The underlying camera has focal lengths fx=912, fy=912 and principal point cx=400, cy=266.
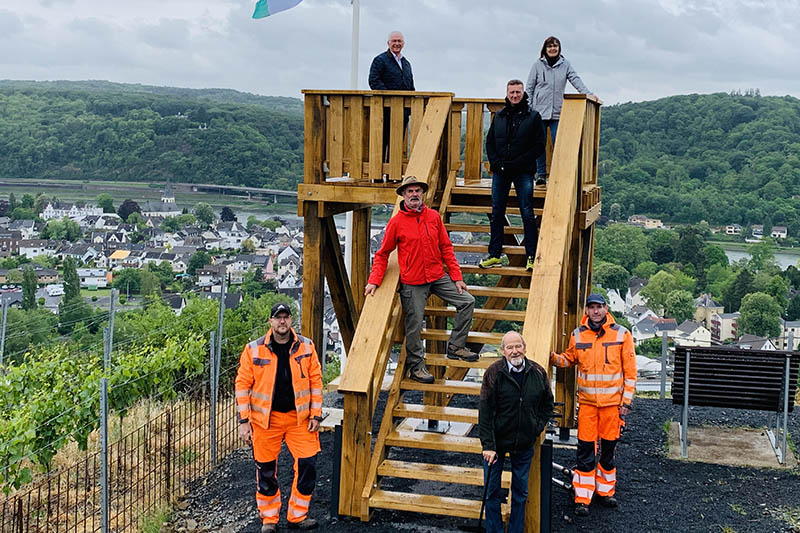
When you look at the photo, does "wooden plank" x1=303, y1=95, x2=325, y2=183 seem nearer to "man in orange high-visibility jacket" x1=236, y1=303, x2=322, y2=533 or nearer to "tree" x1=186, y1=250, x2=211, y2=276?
"man in orange high-visibility jacket" x1=236, y1=303, x2=322, y2=533

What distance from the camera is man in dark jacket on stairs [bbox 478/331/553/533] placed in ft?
19.6

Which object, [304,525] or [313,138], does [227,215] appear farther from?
[304,525]

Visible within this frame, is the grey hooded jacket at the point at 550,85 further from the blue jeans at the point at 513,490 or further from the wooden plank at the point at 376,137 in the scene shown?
the blue jeans at the point at 513,490

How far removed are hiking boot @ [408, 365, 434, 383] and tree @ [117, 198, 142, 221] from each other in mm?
108617

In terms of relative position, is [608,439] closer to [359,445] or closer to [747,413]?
[359,445]

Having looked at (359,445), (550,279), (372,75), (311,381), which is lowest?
(359,445)

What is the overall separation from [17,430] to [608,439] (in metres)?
5.52

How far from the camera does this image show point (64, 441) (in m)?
9.15

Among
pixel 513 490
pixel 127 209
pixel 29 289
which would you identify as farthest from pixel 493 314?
pixel 127 209

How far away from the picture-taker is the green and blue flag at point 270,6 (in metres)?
12.5

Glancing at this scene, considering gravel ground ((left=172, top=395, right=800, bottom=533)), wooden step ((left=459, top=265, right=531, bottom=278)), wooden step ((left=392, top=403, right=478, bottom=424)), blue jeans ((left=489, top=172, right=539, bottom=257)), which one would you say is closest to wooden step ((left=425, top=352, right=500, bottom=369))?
wooden step ((left=392, top=403, right=478, bottom=424))

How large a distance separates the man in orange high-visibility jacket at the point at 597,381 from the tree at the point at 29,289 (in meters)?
55.8

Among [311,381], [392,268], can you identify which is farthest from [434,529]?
[392,268]

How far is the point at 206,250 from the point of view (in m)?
91.2
